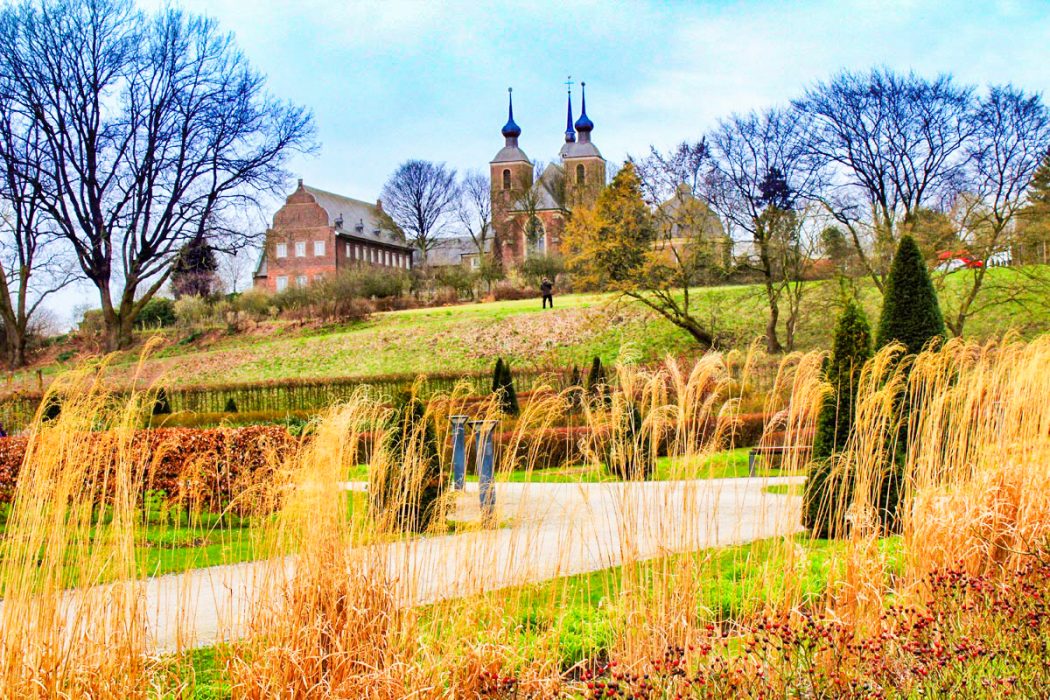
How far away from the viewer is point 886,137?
23312 mm

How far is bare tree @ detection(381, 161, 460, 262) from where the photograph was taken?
189 feet

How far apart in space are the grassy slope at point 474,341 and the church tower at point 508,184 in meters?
25.8

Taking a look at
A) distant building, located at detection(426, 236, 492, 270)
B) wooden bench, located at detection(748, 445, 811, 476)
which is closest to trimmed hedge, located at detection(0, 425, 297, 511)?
wooden bench, located at detection(748, 445, 811, 476)

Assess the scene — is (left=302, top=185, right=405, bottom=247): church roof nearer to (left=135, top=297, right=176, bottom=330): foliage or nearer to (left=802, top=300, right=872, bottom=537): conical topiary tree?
(left=135, top=297, right=176, bottom=330): foliage

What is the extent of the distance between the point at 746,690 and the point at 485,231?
55.8 metres

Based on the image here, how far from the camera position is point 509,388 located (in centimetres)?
1516

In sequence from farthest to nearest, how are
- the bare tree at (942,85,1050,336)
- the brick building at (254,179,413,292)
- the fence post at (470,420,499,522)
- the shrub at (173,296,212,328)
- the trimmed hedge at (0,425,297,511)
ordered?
the brick building at (254,179,413,292) < the shrub at (173,296,212,328) < the bare tree at (942,85,1050,336) < the trimmed hedge at (0,425,297,511) < the fence post at (470,420,499,522)

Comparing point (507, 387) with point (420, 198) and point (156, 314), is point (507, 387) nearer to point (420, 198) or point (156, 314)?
point (156, 314)

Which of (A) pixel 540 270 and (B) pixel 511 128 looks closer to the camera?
(A) pixel 540 270

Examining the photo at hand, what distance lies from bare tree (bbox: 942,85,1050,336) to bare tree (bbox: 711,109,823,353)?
12.6ft

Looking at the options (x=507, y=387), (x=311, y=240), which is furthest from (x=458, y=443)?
(x=311, y=240)

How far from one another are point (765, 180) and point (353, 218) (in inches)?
1350

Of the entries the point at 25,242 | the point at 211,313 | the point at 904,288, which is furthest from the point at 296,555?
the point at 211,313

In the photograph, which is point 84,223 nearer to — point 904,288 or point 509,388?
point 509,388
